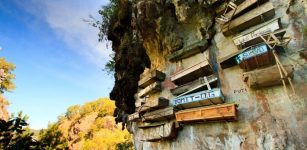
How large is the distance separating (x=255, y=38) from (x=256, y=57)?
686 mm

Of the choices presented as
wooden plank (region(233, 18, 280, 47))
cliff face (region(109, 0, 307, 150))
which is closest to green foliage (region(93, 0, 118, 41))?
cliff face (region(109, 0, 307, 150))

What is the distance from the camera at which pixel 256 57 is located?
6125 millimetres

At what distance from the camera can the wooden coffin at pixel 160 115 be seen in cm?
814

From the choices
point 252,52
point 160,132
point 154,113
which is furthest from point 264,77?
point 154,113

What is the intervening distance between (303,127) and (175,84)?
447 centimetres

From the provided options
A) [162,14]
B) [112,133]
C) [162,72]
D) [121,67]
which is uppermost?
[162,14]

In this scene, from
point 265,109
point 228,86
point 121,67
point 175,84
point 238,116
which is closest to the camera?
point 265,109

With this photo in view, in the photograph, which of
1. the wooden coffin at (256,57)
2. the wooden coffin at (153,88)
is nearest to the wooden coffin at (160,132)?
the wooden coffin at (153,88)

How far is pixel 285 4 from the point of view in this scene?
657 centimetres

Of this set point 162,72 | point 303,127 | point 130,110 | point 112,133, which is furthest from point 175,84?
point 112,133

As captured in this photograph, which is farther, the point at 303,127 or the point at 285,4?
the point at 285,4

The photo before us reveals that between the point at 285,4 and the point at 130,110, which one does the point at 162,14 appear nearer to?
the point at 285,4

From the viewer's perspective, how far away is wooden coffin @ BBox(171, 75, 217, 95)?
734 centimetres

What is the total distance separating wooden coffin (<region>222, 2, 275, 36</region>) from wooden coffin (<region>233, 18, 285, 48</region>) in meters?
0.21
